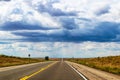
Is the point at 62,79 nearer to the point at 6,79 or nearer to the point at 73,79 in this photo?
the point at 73,79

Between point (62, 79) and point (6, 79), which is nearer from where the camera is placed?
point (6, 79)

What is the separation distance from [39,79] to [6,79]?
2.27 m

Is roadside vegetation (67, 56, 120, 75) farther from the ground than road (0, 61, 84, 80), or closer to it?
farther from the ground

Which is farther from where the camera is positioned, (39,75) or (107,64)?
(107,64)

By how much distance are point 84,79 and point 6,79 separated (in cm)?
545

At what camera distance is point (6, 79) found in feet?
63.2

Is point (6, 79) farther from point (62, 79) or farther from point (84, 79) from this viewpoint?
point (84, 79)

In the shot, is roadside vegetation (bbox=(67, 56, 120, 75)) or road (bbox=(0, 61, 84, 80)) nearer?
road (bbox=(0, 61, 84, 80))

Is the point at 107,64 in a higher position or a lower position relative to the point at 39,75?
higher

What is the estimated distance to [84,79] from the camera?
68.8 ft

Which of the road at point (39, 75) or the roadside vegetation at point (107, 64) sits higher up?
Answer: the roadside vegetation at point (107, 64)

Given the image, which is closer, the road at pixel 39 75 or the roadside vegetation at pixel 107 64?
the road at pixel 39 75

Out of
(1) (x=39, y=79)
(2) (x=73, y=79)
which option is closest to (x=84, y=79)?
(2) (x=73, y=79)

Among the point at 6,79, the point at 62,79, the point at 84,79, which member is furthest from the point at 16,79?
the point at 84,79
